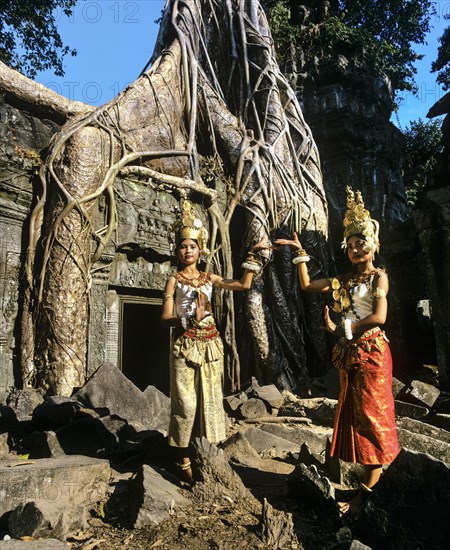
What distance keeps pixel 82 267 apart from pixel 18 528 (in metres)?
3.70

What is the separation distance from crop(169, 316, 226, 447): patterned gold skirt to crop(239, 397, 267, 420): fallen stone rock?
2473 mm

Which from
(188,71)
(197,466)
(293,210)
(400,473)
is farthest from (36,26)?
(400,473)

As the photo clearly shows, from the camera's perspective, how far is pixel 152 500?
8.41 feet

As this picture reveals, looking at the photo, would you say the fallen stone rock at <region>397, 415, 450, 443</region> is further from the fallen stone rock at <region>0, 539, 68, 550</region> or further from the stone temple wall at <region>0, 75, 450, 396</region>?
the fallen stone rock at <region>0, 539, 68, 550</region>

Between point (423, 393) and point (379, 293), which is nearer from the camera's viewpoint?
point (379, 293)

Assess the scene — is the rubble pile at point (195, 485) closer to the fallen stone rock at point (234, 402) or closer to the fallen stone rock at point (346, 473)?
the fallen stone rock at point (346, 473)

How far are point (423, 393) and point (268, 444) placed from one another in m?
2.05

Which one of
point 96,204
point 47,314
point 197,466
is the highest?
point 96,204

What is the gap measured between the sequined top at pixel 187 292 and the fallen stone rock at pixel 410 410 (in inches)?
123

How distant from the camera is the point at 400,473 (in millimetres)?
2242

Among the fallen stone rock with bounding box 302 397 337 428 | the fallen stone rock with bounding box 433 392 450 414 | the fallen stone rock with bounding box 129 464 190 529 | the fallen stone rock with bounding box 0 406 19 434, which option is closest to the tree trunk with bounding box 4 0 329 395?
the fallen stone rock with bounding box 0 406 19 434

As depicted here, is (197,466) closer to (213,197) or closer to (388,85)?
(213,197)

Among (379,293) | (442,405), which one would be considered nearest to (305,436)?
(442,405)

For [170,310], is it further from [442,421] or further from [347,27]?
[347,27]
